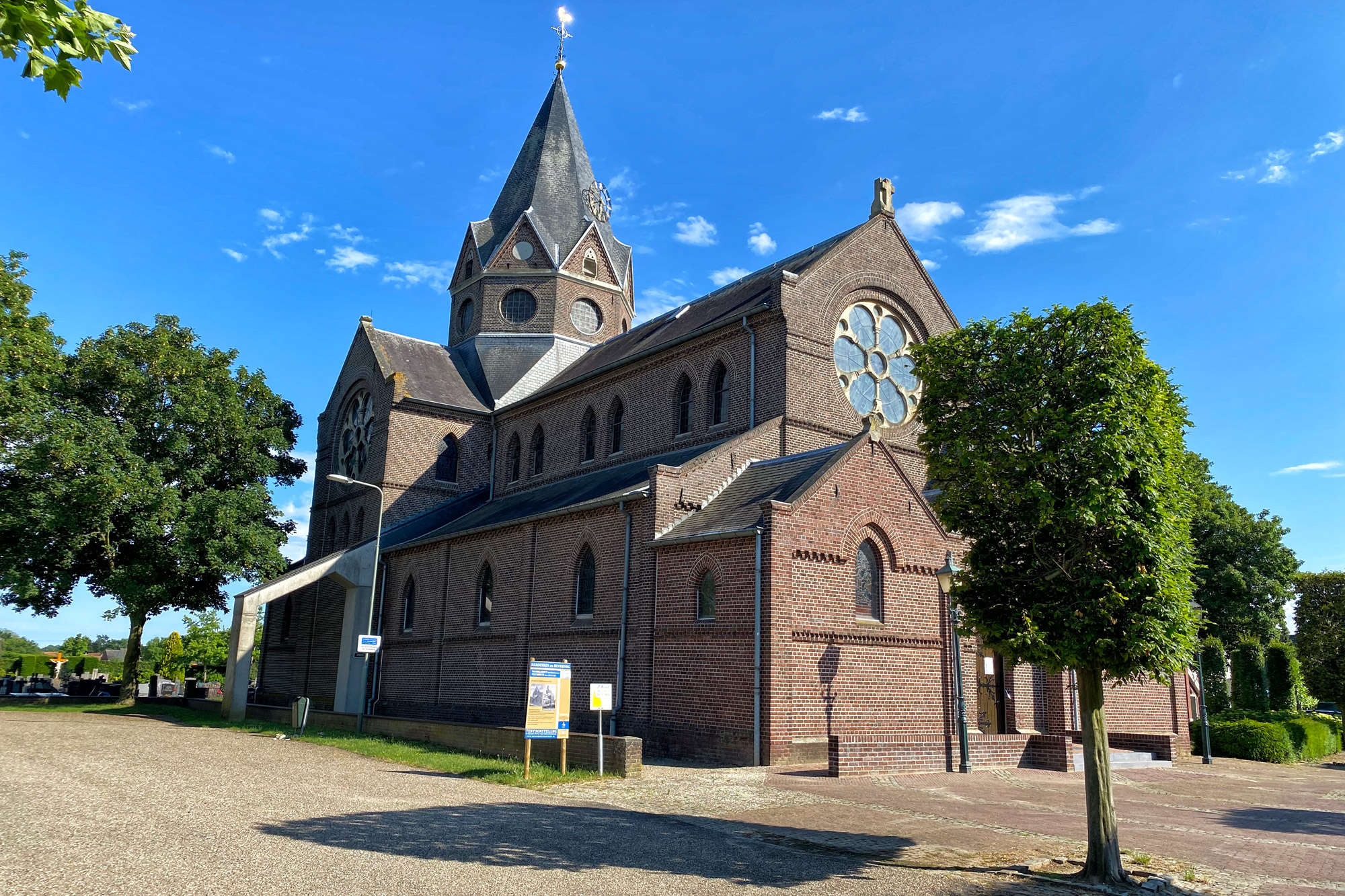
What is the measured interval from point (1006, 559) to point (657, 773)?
846 centimetres

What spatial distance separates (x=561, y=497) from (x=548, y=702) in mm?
11733

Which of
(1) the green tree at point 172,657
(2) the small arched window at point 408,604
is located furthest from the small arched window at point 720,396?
(1) the green tree at point 172,657

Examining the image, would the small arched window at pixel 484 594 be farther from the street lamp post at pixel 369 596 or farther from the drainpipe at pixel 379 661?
the drainpipe at pixel 379 661

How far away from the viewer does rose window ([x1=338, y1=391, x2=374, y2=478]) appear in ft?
120

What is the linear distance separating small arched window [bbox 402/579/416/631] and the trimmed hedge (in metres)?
23.9

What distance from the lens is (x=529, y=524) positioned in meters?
25.5

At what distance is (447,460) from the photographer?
3572cm

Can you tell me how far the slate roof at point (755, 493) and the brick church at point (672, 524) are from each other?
0.11m

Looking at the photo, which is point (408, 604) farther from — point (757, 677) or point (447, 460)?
point (757, 677)

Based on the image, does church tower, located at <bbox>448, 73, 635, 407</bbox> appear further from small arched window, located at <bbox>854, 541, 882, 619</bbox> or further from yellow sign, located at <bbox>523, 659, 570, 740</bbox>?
yellow sign, located at <bbox>523, 659, 570, 740</bbox>

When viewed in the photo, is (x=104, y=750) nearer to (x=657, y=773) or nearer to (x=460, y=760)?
(x=460, y=760)

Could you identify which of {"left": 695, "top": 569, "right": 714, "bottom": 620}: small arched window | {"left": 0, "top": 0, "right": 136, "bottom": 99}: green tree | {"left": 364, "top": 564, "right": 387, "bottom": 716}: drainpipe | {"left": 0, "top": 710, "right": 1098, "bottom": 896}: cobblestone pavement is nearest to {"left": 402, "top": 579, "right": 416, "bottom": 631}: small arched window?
{"left": 364, "top": 564, "right": 387, "bottom": 716}: drainpipe

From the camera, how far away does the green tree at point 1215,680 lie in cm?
3266

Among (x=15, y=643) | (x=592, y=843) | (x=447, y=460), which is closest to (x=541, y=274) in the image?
(x=447, y=460)
